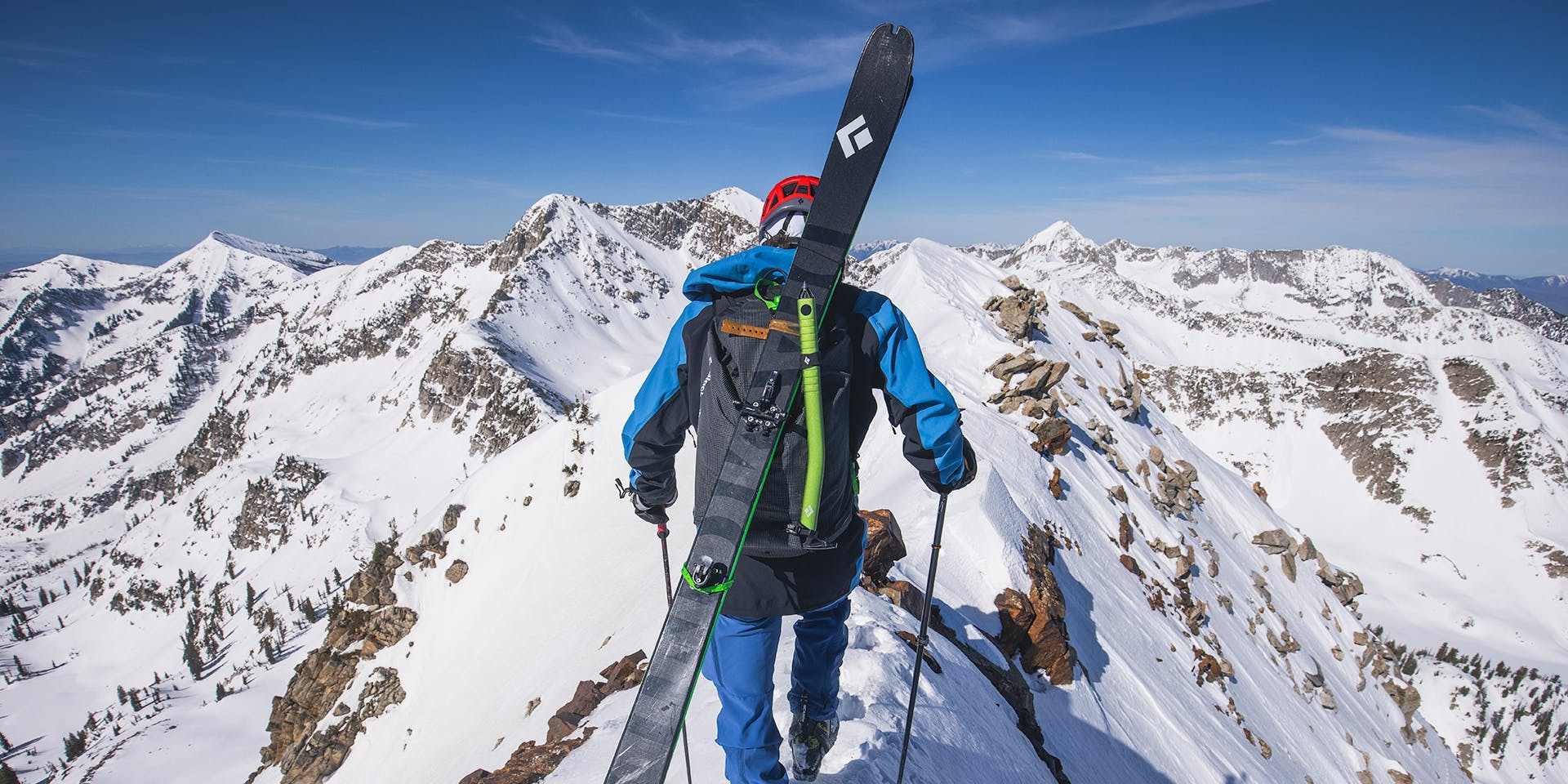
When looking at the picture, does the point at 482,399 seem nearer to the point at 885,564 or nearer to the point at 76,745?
the point at 76,745

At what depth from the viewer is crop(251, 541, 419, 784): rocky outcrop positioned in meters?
22.5

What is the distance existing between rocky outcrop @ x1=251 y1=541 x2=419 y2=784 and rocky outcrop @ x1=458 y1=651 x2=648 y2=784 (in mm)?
16494

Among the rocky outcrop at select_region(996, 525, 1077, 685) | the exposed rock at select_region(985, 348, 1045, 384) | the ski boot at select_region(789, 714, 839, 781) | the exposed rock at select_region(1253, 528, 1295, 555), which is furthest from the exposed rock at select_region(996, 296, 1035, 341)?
the ski boot at select_region(789, 714, 839, 781)

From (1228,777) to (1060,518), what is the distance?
565 cm

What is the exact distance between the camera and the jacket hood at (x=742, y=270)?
3.67 meters

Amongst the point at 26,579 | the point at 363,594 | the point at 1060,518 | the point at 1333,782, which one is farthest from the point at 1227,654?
the point at 26,579

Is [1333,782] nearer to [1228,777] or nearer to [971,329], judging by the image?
[1228,777]

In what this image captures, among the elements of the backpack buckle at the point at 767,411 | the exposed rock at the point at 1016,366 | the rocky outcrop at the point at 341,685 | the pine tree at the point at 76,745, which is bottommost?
the pine tree at the point at 76,745

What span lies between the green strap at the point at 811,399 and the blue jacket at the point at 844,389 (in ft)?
0.52

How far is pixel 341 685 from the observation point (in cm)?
2584

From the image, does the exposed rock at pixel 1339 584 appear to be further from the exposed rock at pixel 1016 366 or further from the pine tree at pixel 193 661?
the pine tree at pixel 193 661

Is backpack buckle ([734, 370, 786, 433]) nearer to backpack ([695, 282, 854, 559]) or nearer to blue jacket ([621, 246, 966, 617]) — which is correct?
backpack ([695, 282, 854, 559])

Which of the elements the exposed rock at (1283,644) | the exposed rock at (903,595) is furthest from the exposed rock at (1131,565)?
the exposed rock at (903,595)

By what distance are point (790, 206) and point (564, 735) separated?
8.55 m
